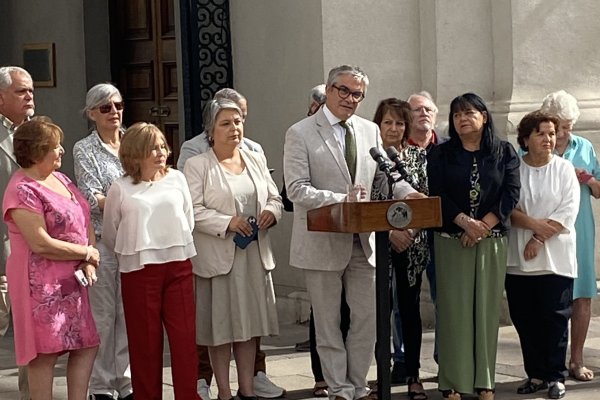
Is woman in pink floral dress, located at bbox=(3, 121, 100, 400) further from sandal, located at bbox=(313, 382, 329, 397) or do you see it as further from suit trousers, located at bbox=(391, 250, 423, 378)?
suit trousers, located at bbox=(391, 250, 423, 378)

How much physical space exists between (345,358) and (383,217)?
3.97 ft

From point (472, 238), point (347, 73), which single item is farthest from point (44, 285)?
point (472, 238)

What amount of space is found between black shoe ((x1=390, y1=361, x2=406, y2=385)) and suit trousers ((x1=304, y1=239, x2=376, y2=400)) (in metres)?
0.80

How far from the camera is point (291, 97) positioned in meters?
11.9

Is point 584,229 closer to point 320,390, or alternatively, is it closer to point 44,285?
point 320,390

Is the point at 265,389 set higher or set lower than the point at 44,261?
Answer: lower

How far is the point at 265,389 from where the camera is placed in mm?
9070

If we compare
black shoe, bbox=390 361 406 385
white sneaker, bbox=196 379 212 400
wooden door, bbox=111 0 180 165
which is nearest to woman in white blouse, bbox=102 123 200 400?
white sneaker, bbox=196 379 212 400

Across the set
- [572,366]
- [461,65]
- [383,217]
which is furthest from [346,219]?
[461,65]

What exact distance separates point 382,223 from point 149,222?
1.30 meters

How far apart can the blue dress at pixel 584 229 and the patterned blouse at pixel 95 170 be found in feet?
9.26

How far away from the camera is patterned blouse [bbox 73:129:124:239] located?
857 cm

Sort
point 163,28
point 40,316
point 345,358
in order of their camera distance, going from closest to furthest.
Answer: point 40,316 → point 345,358 → point 163,28

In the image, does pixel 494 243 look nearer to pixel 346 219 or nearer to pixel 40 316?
pixel 346 219
